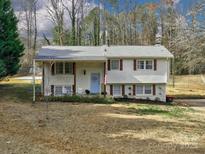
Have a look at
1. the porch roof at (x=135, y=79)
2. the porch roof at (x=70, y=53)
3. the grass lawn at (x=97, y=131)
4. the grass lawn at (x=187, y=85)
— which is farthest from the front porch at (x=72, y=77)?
the grass lawn at (x=187, y=85)

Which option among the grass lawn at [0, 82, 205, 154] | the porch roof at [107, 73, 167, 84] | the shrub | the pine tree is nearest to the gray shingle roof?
the porch roof at [107, 73, 167, 84]

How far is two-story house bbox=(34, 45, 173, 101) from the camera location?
3277 cm

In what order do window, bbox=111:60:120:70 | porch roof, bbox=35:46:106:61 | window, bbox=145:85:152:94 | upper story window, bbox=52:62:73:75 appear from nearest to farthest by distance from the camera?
1. porch roof, bbox=35:46:106:61
2. upper story window, bbox=52:62:73:75
3. window, bbox=111:60:120:70
4. window, bbox=145:85:152:94

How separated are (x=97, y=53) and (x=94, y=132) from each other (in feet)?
63.0

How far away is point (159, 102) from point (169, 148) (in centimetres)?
1975

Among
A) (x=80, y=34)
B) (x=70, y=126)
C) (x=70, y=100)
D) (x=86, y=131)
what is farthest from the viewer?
(x=80, y=34)

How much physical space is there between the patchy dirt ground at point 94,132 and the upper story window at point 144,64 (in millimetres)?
10792

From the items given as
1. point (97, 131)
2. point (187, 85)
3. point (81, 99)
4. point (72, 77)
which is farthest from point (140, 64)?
point (187, 85)

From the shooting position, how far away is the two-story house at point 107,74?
32.8 m

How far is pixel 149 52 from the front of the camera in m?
35.2

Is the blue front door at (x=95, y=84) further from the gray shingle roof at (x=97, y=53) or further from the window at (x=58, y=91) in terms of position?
the window at (x=58, y=91)

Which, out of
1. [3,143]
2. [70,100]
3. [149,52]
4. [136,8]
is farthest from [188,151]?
[136,8]

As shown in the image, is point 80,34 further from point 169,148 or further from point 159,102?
point 169,148

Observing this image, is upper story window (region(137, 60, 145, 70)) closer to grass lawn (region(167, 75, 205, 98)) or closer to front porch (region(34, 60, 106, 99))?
front porch (region(34, 60, 106, 99))
